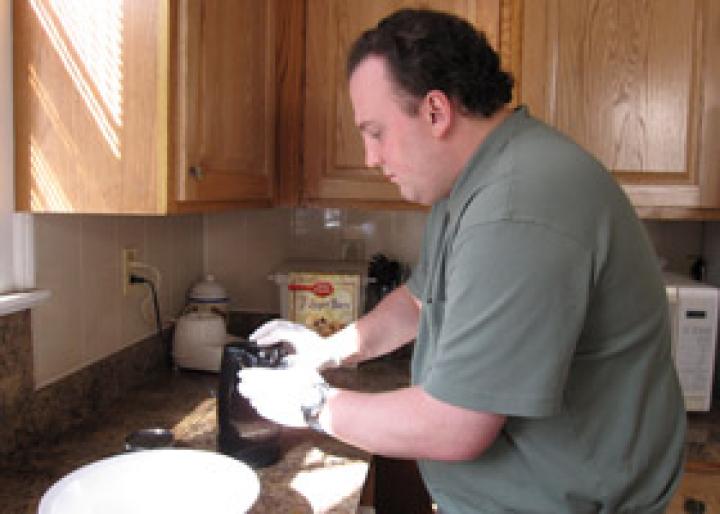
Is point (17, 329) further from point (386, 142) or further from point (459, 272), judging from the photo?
point (459, 272)

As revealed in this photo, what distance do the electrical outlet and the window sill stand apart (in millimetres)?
323

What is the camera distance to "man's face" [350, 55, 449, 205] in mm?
1014

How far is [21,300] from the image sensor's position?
1.28m

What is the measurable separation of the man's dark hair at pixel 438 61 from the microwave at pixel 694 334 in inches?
34.4

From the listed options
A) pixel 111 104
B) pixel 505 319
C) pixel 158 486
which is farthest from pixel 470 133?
pixel 158 486

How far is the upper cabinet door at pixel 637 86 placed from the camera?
1.68 m

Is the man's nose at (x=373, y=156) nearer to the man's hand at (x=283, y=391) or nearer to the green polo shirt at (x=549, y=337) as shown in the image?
the green polo shirt at (x=549, y=337)

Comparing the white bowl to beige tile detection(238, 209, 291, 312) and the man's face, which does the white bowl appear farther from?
beige tile detection(238, 209, 291, 312)

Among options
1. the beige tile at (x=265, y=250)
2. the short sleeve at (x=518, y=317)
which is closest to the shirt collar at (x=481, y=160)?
the short sleeve at (x=518, y=317)

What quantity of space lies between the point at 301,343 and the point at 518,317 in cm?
77

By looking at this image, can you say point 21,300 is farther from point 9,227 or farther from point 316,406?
point 316,406

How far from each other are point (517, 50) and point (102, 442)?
128 cm

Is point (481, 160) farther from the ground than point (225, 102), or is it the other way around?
point (225, 102)

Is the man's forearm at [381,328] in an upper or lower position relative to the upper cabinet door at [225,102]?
lower
